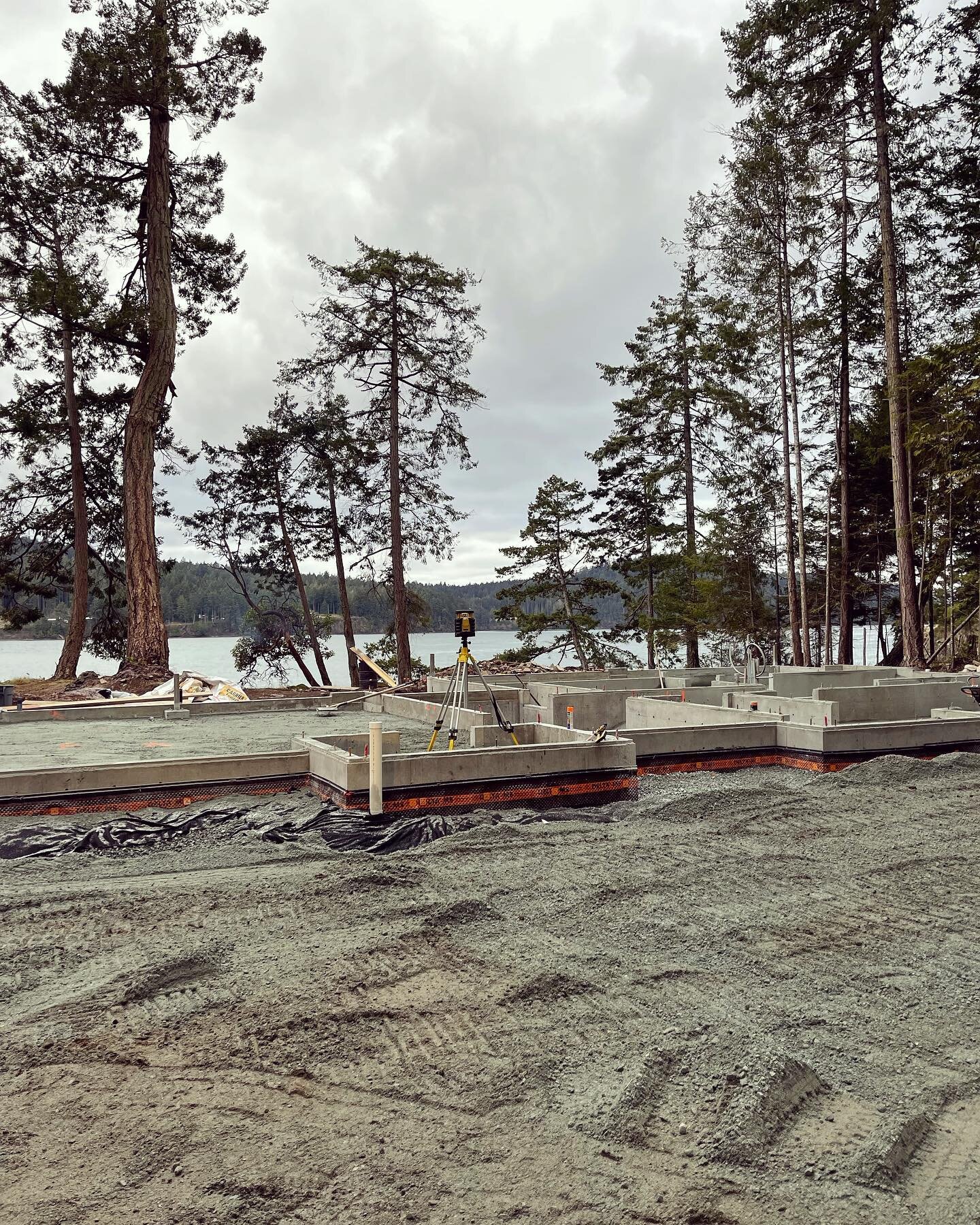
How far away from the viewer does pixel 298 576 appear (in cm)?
2359

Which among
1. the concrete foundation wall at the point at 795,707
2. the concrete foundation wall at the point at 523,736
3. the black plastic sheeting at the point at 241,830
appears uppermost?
the concrete foundation wall at the point at 795,707

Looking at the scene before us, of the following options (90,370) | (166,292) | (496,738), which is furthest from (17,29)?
(496,738)

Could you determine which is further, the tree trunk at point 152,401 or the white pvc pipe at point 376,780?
the tree trunk at point 152,401

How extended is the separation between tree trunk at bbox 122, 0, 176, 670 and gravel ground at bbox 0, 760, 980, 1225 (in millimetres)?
10511

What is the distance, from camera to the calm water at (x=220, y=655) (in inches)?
1148

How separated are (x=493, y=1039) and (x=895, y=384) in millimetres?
15083

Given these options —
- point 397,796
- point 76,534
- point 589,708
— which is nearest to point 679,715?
point 589,708

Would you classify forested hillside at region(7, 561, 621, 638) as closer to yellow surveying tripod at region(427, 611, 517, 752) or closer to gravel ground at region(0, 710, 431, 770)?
gravel ground at region(0, 710, 431, 770)

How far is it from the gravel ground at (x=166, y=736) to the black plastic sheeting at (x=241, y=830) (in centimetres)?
123

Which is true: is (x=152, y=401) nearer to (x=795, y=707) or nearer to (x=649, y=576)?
(x=795, y=707)

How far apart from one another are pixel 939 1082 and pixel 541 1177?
149 centimetres

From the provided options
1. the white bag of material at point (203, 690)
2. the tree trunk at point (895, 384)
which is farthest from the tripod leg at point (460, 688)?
the tree trunk at point (895, 384)

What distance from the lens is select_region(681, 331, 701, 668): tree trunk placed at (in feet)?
71.9

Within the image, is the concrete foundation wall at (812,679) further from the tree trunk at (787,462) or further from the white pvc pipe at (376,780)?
the white pvc pipe at (376,780)
